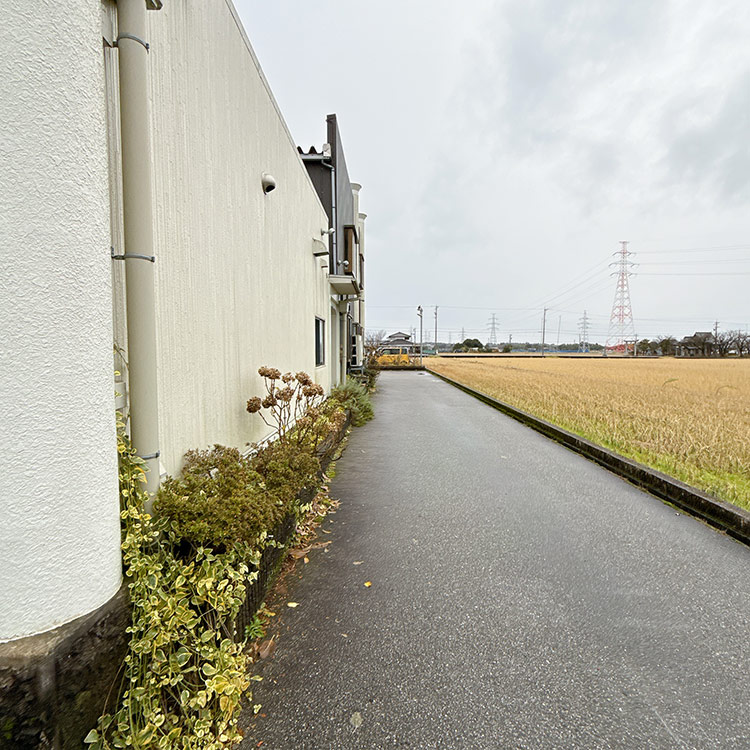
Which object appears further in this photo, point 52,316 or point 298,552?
point 298,552

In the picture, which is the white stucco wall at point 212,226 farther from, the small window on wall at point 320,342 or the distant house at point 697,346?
the distant house at point 697,346

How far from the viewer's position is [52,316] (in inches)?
47.0

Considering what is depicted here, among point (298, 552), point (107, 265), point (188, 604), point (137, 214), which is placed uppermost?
point (137, 214)

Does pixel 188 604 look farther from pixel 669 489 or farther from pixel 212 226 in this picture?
pixel 669 489

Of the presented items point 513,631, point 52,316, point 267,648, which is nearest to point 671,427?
point 513,631

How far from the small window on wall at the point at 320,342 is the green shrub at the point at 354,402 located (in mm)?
845

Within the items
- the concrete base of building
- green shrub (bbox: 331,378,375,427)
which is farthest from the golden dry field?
the concrete base of building

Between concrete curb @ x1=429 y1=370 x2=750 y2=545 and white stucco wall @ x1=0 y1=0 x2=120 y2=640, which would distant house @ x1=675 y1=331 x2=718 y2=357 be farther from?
white stucco wall @ x1=0 y1=0 x2=120 y2=640

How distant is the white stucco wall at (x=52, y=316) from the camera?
3.72 feet

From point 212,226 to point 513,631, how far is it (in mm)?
3167

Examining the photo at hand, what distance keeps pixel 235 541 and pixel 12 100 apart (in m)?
1.69

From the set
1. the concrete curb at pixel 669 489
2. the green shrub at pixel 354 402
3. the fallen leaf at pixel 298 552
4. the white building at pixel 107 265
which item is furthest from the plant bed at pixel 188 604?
the green shrub at pixel 354 402

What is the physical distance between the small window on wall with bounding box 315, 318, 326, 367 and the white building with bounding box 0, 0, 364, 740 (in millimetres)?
4077

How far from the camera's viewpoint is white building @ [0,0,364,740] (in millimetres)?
1153
